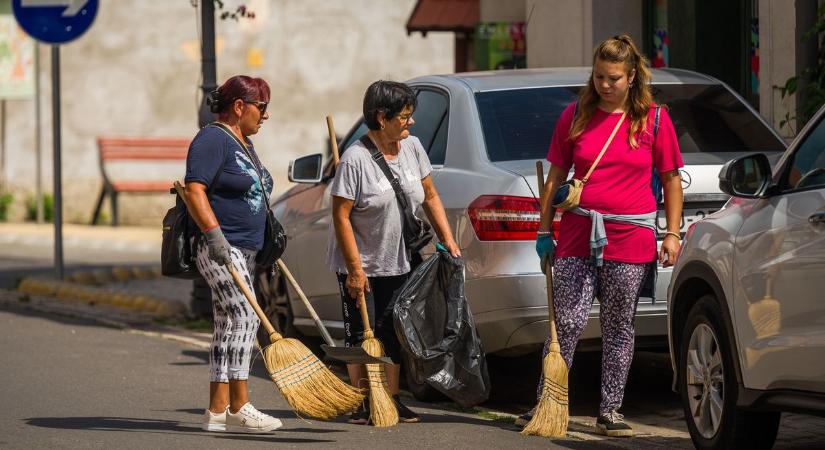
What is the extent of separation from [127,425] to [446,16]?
11.4m

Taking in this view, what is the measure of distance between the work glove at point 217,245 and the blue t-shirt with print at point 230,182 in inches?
7.2

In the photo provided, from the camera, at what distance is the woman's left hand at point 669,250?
725 centimetres

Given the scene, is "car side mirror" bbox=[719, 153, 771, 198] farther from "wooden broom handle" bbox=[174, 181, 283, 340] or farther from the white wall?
the white wall

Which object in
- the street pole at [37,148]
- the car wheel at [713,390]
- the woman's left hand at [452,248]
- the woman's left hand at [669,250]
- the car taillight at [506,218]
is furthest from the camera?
the street pole at [37,148]

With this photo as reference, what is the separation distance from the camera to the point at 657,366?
33.2 ft

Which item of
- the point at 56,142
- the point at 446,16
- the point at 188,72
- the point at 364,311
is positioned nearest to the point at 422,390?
the point at 364,311

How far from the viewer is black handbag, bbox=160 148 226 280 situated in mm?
7488

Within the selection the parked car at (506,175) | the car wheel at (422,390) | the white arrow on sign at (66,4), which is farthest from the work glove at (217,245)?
the white arrow on sign at (66,4)

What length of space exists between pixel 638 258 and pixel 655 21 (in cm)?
698

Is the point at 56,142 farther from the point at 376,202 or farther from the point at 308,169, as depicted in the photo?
the point at 376,202

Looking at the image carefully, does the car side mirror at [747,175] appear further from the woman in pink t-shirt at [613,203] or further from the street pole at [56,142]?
A: the street pole at [56,142]

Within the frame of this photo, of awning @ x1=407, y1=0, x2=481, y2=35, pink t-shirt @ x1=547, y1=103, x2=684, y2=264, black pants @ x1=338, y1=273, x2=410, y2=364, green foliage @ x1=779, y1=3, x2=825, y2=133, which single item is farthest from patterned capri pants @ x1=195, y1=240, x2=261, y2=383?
awning @ x1=407, y1=0, x2=481, y2=35

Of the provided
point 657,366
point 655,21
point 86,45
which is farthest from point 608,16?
point 86,45

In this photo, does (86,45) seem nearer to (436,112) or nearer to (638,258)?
(436,112)
